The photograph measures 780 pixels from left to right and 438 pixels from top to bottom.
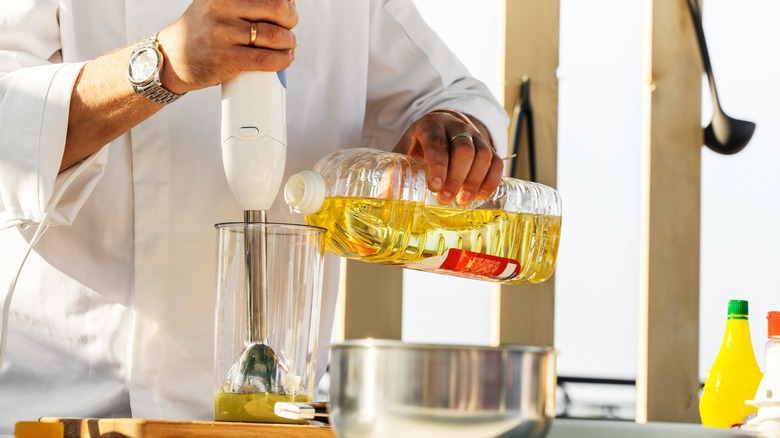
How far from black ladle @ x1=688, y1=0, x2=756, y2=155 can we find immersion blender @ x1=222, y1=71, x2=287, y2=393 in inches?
44.3

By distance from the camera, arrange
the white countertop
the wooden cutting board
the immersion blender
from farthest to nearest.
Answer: the immersion blender, the wooden cutting board, the white countertop

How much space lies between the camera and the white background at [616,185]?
1.92 meters

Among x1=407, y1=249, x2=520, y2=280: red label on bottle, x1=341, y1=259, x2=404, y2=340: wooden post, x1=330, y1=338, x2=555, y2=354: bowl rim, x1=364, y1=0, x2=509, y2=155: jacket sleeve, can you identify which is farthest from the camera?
x1=341, y1=259, x2=404, y2=340: wooden post

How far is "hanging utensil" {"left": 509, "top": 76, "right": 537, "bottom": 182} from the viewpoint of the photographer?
73.2 inches

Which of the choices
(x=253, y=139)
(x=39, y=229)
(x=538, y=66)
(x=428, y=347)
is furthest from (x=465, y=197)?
(x=428, y=347)

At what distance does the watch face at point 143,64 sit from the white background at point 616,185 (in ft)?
2.96

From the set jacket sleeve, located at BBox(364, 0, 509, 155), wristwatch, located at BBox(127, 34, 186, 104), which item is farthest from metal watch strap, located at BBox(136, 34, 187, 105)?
jacket sleeve, located at BBox(364, 0, 509, 155)

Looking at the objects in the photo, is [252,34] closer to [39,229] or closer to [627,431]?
[39,229]

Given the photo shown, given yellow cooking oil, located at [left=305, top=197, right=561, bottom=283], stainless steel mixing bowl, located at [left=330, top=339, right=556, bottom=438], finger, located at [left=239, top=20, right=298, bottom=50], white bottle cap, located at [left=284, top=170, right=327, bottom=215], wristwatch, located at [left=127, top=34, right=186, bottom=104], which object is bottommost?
stainless steel mixing bowl, located at [left=330, top=339, right=556, bottom=438]

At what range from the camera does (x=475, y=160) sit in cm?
132

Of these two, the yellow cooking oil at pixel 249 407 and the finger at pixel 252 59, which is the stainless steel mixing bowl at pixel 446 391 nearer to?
the yellow cooking oil at pixel 249 407

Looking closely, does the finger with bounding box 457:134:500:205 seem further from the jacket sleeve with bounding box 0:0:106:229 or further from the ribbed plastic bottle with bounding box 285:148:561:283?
the jacket sleeve with bounding box 0:0:106:229

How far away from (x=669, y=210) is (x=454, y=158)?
0.76 metres

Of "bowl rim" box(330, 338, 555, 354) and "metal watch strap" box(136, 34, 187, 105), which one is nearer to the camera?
"bowl rim" box(330, 338, 555, 354)
